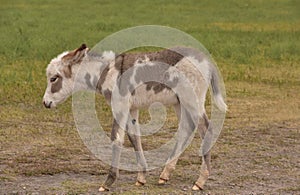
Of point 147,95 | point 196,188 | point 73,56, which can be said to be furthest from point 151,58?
point 196,188

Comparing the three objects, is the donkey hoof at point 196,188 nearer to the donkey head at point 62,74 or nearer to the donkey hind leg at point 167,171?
the donkey hind leg at point 167,171

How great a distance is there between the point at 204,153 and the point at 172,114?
5.45 meters

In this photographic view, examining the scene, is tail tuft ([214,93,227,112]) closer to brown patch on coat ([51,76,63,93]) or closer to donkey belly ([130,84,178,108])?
donkey belly ([130,84,178,108])

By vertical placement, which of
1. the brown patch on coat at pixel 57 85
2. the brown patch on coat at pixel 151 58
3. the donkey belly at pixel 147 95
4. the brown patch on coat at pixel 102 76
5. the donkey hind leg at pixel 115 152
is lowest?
the donkey hind leg at pixel 115 152

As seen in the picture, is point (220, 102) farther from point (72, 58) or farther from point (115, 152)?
point (72, 58)

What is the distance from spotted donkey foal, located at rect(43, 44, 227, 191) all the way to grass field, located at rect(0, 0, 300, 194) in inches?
25.4

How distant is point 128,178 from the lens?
10484mm

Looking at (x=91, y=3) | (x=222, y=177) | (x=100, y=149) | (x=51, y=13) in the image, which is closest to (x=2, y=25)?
(x=51, y=13)

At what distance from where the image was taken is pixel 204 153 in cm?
997

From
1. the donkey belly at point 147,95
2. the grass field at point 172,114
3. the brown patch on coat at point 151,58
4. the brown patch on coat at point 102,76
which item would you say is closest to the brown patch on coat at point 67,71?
the brown patch on coat at point 102,76

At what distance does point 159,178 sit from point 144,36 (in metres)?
17.2

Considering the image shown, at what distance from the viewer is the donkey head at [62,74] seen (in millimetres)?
10000

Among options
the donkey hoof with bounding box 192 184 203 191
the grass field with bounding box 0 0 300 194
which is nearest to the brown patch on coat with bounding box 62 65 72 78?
the grass field with bounding box 0 0 300 194

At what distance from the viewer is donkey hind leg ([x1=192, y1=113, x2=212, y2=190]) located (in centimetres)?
985
